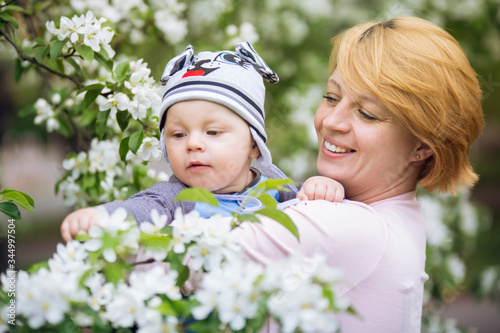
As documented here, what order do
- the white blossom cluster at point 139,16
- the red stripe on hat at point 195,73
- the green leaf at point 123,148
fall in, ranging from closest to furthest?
1. the red stripe on hat at point 195,73
2. the green leaf at point 123,148
3. the white blossom cluster at point 139,16

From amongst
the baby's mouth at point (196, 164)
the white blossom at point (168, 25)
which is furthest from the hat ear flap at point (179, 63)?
the white blossom at point (168, 25)

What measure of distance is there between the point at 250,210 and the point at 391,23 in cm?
93

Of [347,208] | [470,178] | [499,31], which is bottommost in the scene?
[499,31]

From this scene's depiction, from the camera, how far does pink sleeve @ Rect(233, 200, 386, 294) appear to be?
1631 millimetres

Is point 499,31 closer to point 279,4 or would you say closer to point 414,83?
point 279,4

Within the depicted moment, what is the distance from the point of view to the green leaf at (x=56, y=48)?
2.13 meters

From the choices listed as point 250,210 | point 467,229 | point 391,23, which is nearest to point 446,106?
point 391,23

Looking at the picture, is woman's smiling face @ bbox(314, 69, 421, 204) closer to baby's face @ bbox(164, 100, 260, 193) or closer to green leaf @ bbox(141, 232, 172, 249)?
baby's face @ bbox(164, 100, 260, 193)

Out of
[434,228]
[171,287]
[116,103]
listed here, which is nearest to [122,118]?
[116,103]

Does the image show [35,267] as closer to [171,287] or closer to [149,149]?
[171,287]

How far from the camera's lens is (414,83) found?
1913mm

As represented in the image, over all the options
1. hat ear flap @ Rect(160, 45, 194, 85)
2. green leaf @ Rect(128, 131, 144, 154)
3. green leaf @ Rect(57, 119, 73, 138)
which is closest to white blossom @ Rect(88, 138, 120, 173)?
green leaf @ Rect(57, 119, 73, 138)

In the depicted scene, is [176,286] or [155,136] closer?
[176,286]

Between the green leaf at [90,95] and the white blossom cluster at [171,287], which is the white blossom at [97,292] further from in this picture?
the green leaf at [90,95]
